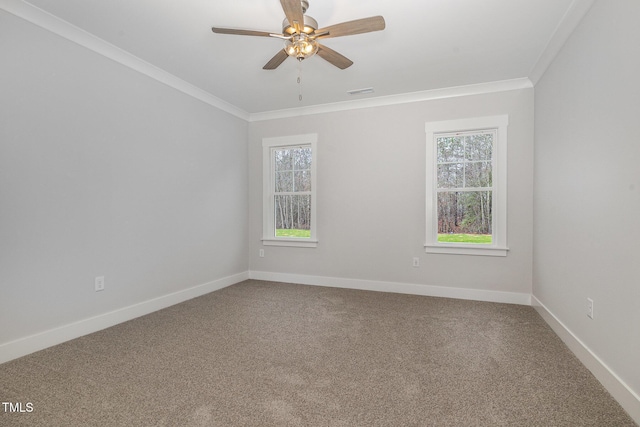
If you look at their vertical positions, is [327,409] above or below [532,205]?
below

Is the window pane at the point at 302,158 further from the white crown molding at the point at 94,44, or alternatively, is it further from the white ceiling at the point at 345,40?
the white crown molding at the point at 94,44

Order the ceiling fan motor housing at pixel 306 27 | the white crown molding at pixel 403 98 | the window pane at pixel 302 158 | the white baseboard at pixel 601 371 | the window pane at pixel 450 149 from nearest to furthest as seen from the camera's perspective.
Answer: the white baseboard at pixel 601 371 < the ceiling fan motor housing at pixel 306 27 < the white crown molding at pixel 403 98 < the window pane at pixel 450 149 < the window pane at pixel 302 158

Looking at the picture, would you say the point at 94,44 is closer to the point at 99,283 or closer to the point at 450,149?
the point at 99,283

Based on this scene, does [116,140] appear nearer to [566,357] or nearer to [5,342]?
[5,342]

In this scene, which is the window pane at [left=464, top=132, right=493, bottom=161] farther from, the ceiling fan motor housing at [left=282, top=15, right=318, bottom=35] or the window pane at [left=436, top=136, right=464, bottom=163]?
the ceiling fan motor housing at [left=282, top=15, right=318, bottom=35]

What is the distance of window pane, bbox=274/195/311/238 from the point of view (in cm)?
481

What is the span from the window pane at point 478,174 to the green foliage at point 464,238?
0.62 metres

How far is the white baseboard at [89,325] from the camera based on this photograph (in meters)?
2.32

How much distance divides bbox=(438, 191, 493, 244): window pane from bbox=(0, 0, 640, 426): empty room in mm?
24

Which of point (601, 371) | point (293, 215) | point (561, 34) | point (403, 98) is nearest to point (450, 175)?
point (403, 98)

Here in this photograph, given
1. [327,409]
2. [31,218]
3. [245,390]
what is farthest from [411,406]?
[31,218]

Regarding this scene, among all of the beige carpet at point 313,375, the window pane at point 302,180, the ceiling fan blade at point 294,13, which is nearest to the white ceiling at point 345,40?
the ceiling fan blade at point 294,13

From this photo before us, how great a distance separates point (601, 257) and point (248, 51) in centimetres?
319

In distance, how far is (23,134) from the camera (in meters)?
2.36
